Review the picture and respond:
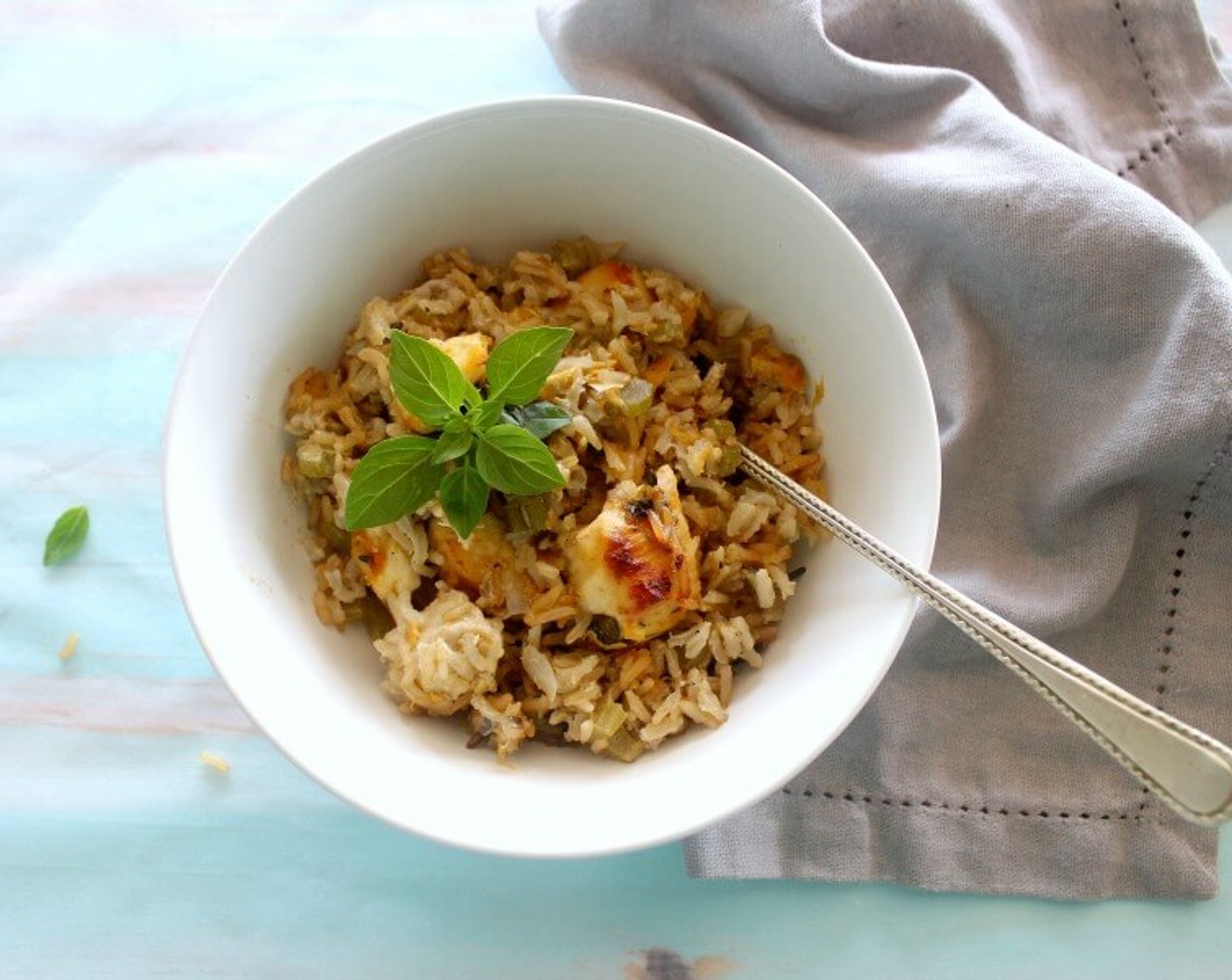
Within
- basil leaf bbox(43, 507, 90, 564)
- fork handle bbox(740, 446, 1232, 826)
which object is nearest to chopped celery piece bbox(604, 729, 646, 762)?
fork handle bbox(740, 446, 1232, 826)

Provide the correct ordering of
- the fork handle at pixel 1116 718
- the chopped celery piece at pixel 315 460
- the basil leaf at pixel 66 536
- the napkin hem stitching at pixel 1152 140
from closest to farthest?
the fork handle at pixel 1116 718 → the chopped celery piece at pixel 315 460 → the basil leaf at pixel 66 536 → the napkin hem stitching at pixel 1152 140

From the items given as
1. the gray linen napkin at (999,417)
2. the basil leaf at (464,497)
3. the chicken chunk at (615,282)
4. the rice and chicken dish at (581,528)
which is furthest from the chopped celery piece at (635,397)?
the gray linen napkin at (999,417)

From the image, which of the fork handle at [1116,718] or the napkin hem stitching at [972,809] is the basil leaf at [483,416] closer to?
the fork handle at [1116,718]

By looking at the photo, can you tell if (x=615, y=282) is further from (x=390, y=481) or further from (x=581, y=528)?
(x=390, y=481)

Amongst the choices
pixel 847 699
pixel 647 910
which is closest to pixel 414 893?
pixel 647 910

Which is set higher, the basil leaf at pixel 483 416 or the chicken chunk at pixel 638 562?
the basil leaf at pixel 483 416

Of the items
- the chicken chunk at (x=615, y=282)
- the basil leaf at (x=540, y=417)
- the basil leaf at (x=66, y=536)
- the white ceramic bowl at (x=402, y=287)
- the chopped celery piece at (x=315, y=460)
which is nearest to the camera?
the white ceramic bowl at (x=402, y=287)

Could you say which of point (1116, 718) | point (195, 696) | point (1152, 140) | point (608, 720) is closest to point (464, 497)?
point (608, 720)
